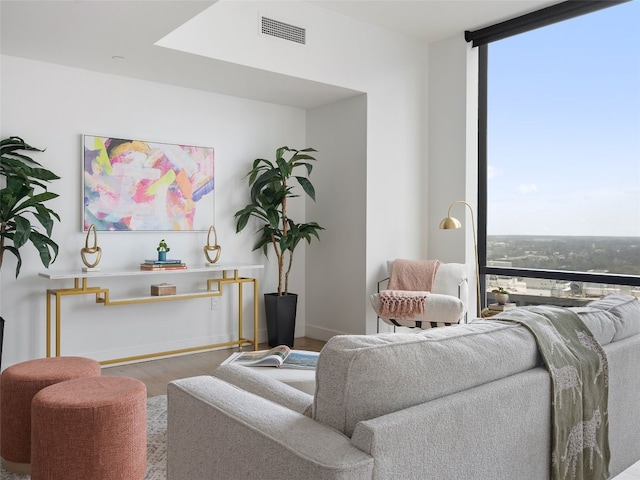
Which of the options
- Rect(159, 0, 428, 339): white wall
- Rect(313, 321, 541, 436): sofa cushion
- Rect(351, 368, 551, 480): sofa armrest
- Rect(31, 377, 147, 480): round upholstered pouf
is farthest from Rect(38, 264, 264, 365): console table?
Rect(351, 368, 551, 480): sofa armrest

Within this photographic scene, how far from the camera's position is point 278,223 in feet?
16.4

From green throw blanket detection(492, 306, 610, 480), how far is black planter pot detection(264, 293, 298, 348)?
3307mm

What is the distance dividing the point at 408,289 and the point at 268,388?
3.35 m

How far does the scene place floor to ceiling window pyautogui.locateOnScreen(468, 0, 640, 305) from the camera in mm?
4418

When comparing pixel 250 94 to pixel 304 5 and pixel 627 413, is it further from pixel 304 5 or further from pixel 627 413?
pixel 627 413

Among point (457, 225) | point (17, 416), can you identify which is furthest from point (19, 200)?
point (457, 225)

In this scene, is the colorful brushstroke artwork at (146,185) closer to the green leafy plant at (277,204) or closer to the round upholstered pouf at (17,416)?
the green leafy plant at (277,204)

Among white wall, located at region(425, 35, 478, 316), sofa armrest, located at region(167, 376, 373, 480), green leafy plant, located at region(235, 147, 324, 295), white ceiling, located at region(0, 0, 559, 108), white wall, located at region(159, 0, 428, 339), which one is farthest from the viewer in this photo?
white wall, located at region(425, 35, 478, 316)

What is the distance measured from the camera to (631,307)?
7.09ft

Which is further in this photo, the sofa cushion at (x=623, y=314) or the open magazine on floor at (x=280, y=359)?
the open magazine on floor at (x=280, y=359)

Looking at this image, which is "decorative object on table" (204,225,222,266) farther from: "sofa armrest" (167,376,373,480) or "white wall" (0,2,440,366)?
"sofa armrest" (167,376,373,480)

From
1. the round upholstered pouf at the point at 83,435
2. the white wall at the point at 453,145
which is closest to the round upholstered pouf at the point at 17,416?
the round upholstered pouf at the point at 83,435

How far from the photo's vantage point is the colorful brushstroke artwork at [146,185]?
4297 millimetres

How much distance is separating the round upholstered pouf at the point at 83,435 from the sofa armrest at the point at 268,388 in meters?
0.58
